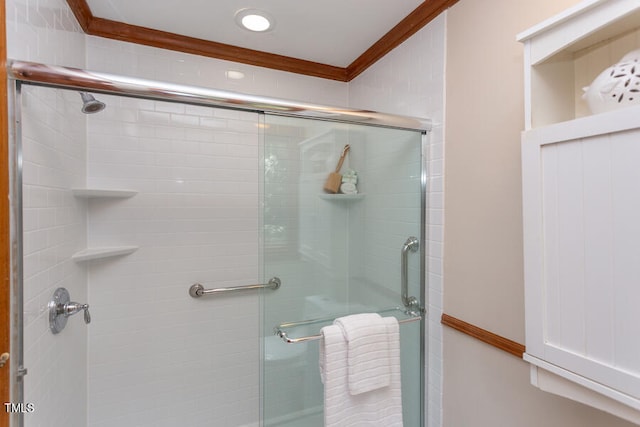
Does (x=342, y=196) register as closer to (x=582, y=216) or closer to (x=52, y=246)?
(x=582, y=216)

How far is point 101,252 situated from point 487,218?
5.75 ft

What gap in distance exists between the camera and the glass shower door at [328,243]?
4.17 feet

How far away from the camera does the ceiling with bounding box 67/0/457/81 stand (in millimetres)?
1391

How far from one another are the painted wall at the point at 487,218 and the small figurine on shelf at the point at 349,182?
16.5 inches

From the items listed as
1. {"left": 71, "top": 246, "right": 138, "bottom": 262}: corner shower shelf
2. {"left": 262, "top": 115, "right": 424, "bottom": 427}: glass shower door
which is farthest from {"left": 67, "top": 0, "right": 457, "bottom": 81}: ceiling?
{"left": 71, "top": 246, "right": 138, "bottom": 262}: corner shower shelf

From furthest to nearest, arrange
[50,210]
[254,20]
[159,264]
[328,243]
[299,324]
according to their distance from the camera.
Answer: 1. [159,264]
2. [254,20]
3. [328,243]
4. [299,324]
5. [50,210]

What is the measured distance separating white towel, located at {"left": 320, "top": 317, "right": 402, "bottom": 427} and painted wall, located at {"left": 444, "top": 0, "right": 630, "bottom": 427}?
9.6 inches

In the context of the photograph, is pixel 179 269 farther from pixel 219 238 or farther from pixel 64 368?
pixel 64 368

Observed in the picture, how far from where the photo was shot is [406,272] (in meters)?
1.43

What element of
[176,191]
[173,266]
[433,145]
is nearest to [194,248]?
[173,266]

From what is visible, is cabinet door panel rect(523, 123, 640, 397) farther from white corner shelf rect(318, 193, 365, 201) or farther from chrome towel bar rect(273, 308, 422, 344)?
white corner shelf rect(318, 193, 365, 201)

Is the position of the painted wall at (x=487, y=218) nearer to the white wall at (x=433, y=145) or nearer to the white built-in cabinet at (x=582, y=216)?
the white wall at (x=433, y=145)

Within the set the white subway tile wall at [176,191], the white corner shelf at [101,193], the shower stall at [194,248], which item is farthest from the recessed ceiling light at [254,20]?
the white corner shelf at [101,193]

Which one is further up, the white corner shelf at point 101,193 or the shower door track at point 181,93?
the shower door track at point 181,93
